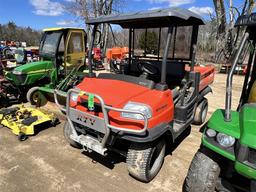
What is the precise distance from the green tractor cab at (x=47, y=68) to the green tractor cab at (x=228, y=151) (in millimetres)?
4388

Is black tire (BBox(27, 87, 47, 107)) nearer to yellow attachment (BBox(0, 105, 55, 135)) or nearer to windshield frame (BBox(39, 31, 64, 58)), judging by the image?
windshield frame (BBox(39, 31, 64, 58))

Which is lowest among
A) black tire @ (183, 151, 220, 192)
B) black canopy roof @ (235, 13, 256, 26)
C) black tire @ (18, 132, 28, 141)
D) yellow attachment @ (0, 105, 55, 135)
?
black tire @ (18, 132, 28, 141)

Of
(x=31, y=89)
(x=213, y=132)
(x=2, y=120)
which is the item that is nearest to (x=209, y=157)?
(x=213, y=132)

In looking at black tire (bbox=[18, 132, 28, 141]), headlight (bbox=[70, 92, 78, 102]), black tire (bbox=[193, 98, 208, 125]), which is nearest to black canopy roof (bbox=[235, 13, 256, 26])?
headlight (bbox=[70, 92, 78, 102])

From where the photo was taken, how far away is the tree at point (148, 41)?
14.9 feet

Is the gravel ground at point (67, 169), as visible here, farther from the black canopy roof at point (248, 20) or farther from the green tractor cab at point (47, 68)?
the black canopy roof at point (248, 20)

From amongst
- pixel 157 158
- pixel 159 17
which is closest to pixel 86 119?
pixel 157 158

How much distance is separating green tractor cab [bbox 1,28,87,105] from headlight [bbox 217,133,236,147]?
4535mm

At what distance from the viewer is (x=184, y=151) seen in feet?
12.7

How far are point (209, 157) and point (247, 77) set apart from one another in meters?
1.47

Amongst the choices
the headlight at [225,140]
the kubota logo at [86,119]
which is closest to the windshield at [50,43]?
the kubota logo at [86,119]

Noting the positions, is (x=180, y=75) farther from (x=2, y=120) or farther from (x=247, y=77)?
(x=2, y=120)

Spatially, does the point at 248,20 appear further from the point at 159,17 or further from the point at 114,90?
the point at 114,90

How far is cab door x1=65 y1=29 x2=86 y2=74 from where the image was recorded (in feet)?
20.1
